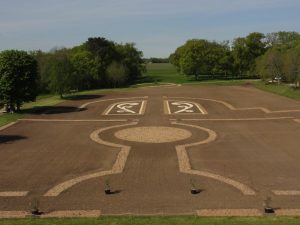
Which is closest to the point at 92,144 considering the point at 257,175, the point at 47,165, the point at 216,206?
the point at 47,165

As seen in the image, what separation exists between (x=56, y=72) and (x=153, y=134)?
32374mm

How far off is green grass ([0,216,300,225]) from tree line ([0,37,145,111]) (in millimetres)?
32672

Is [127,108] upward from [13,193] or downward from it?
downward

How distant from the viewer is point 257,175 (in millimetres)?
21969

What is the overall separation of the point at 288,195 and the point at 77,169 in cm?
1100

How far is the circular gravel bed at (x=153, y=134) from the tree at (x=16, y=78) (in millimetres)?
16232

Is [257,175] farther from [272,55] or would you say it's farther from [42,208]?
[272,55]

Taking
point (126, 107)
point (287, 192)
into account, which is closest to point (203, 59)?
point (126, 107)

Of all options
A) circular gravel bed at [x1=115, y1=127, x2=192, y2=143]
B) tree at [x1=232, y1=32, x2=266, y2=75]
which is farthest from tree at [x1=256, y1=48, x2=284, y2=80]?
Result: circular gravel bed at [x1=115, y1=127, x2=192, y2=143]

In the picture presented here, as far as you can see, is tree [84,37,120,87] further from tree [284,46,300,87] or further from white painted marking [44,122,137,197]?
white painted marking [44,122,137,197]

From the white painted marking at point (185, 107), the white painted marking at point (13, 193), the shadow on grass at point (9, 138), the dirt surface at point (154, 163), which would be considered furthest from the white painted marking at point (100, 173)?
the white painted marking at point (185, 107)

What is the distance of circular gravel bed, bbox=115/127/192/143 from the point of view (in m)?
31.9

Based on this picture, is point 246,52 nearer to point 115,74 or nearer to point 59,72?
point 115,74

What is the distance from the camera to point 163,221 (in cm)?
A: 1552
